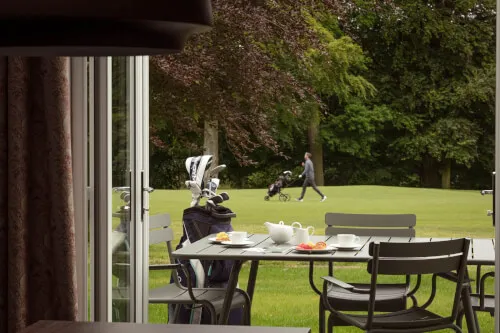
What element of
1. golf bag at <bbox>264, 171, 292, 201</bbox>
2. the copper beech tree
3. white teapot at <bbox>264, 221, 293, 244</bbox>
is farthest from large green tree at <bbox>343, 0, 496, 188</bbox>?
white teapot at <bbox>264, 221, 293, 244</bbox>

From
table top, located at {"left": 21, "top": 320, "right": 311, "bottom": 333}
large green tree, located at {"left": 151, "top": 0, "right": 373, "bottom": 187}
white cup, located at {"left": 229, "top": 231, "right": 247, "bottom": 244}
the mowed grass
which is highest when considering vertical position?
large green tree, located at {"left": 151, "top": 0, "right": 373, "bottom": 187}

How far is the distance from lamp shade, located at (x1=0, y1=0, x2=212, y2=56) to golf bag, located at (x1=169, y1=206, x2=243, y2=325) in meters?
3.85

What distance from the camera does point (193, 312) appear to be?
206 inches

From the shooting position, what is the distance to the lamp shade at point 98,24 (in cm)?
116

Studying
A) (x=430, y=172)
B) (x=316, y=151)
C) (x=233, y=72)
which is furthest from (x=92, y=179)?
(x=430, y=172)

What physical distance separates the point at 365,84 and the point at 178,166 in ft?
14.1

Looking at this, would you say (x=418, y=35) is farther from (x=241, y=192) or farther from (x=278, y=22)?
(x=278, y=22)

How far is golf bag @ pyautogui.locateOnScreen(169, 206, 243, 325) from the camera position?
5203mm

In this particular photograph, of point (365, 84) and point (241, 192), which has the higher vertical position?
point (365, 84)

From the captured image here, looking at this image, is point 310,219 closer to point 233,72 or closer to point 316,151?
point 233,72

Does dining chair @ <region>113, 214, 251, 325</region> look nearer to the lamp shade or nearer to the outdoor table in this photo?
the outdoor table

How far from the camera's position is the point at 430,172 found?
1859cm

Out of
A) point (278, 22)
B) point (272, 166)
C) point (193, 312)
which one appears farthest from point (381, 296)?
point (272, 166)

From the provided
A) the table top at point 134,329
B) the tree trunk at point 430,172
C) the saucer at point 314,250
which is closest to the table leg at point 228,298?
the saucer at point 314,250
